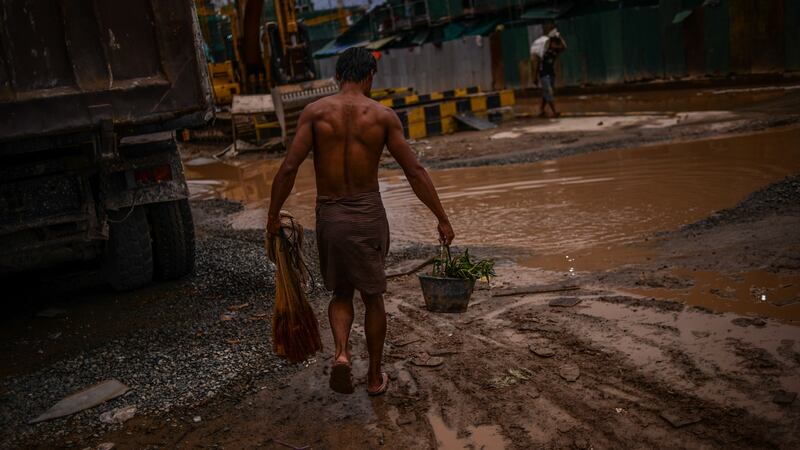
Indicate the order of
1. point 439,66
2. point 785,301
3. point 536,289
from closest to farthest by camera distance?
1. point 785,301
2. point 536,289
3. point 439,66

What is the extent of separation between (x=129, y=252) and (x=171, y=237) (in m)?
0.38

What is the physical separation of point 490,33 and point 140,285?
23.0 meters

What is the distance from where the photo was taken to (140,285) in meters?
6.12

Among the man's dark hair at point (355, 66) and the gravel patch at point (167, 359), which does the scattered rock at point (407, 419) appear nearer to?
the gravel patch at point (167, 359)

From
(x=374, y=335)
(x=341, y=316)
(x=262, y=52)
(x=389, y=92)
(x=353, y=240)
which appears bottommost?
(x=374, y=335)

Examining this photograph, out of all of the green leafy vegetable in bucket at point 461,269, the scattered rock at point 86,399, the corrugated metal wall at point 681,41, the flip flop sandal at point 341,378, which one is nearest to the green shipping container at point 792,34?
the corrugated metal wall at point 681,41

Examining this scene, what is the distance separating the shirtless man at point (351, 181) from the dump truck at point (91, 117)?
4.91 feet

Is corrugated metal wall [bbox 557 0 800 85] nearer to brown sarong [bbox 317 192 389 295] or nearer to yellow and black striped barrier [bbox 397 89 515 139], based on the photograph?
yellow and black striped barrier [bbox 397 89 515 139]

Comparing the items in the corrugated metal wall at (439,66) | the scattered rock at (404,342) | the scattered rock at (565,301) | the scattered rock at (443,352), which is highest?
the corrugated metal wall at (439,66)

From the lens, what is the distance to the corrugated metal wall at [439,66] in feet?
88.0

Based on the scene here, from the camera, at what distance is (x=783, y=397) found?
3.41m

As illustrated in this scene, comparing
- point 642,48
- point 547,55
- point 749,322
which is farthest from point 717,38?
point 749,322

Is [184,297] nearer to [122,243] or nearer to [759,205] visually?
[122,243]

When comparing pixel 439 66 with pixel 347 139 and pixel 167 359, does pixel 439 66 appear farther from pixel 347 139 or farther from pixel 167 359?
pixel 347 139
